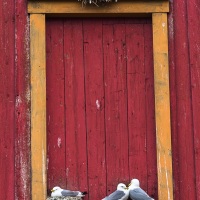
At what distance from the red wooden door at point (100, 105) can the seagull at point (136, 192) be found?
0.17 metres

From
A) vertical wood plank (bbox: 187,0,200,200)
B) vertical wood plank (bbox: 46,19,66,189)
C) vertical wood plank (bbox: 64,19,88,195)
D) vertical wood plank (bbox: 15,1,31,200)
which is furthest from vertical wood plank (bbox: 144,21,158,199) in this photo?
vertical wood plank (bbox: 15,1,31,200)

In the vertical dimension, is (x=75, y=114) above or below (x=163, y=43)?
below

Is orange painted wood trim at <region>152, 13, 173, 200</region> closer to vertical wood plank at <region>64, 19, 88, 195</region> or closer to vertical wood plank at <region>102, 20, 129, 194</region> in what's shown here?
vertical wood plank at <region>102, 20, 129, 194</region>

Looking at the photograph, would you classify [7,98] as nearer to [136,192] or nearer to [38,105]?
[38,105]

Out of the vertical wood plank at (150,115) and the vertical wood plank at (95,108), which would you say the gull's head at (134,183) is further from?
the vertical wood plank at (95,108)

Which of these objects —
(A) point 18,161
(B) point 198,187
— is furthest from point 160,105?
(A) point 18,161

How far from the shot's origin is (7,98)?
25.3ft

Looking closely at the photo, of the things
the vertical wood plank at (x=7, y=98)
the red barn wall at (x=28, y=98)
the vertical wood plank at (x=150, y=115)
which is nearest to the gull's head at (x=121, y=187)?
the vertical wood plank at (x=150, y=115)

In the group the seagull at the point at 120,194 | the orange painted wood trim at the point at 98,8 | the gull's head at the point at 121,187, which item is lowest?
the seagull at the point at 120,194

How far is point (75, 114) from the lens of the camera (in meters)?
7.77

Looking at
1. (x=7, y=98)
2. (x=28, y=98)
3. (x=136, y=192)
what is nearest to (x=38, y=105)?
(x=28, y=98)

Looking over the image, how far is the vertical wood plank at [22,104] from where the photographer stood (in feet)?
24.9

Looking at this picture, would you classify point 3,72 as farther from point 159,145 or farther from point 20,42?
point 159,145

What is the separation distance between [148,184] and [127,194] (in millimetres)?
322
